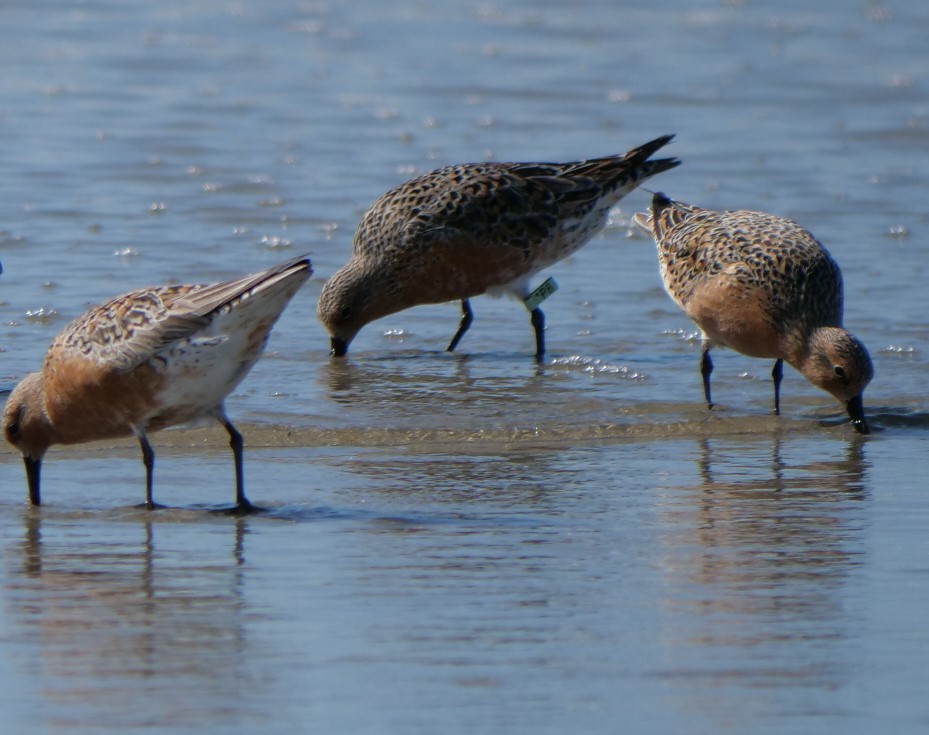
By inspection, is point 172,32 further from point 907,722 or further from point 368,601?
point 907,722

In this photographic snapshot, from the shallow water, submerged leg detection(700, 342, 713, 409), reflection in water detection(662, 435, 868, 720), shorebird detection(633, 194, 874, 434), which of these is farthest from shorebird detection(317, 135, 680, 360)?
reflection in water detection(662, 435, 868, 720)

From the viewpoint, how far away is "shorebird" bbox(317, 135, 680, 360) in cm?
1145

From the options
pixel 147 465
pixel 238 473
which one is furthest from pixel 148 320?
pixel 238 473

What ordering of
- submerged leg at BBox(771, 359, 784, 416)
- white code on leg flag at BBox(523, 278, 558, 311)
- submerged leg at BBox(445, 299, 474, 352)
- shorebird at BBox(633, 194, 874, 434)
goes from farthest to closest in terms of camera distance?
white code on leg flag at BBox(523, 278, 558, 311)
submerged leg at BBox(445, 299, 474, 352)
submerged leg at BBox(771, 359, 784, 416)
shorebird at BBox(633, 194, 874, 434)

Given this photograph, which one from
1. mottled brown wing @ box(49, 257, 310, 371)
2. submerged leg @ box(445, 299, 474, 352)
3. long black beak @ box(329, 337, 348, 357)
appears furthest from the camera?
submerged leg @ box(445, 299, 474, 352)

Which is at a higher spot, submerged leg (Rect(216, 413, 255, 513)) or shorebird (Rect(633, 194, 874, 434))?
shorebird (Rect(633, 194, 874, 434))

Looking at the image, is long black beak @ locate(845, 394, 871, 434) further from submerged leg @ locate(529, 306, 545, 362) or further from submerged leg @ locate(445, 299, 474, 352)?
submerged leg @ locate(445, 299, 474, 352)

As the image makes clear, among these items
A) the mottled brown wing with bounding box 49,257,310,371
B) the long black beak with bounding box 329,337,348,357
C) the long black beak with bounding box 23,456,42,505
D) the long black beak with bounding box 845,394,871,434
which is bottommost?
the long black beak with bounding box 329,337,348,357

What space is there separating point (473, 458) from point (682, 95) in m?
11.0

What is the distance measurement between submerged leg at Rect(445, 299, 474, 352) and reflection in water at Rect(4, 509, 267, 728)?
416 centimetres

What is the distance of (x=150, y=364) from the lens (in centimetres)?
754

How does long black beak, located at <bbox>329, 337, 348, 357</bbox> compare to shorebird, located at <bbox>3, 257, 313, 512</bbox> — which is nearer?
shorebird, located at <bbox>3, 257, 313, 512</bbox>

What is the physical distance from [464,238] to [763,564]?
5.21 m

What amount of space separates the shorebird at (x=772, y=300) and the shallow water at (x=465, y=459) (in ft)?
0.93
